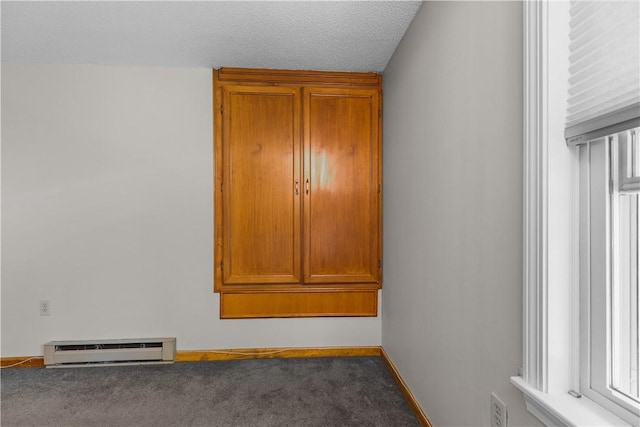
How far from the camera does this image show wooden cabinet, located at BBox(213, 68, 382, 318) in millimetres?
2930

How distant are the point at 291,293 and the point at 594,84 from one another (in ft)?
8.20

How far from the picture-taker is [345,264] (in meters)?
3.01

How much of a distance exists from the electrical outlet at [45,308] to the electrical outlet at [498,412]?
319 cm

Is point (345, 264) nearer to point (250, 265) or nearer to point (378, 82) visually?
point (250, 265)

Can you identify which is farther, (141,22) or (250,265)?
(250,265)

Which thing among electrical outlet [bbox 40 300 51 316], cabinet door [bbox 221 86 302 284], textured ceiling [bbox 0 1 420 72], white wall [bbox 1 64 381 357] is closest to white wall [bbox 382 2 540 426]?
textured ceiling [bbox 0 1 420 72]

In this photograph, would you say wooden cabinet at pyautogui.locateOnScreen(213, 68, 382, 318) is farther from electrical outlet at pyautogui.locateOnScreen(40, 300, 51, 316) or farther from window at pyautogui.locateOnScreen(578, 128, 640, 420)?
window at pyautogui.locateOnScreen(578, 128, 640, 420)

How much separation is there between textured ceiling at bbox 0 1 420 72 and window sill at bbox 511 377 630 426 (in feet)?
6.57

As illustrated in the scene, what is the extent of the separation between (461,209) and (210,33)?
1965 millimetres

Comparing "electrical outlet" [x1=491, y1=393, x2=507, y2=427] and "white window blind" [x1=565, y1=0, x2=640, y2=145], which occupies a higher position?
"white window blind" [x1=565, y1=0, x2=640, y2=145]

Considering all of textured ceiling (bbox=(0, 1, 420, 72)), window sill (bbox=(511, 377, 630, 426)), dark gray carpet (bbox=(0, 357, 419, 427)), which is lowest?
dark gray carpet (bbox=(0, 357, 419, 427))

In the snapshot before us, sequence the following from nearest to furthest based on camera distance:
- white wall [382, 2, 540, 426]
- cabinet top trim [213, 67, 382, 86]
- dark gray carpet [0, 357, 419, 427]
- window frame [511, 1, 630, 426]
Answer: window frame [511, 1, 630, 426] < white wall [382, 2, 540, 426] < dark gray carpet [0, 357, 419, 427] < cabinet top trim [213, 67, 382, 86]

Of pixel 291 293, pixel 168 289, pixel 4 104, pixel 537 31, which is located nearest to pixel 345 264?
pixel 291 293

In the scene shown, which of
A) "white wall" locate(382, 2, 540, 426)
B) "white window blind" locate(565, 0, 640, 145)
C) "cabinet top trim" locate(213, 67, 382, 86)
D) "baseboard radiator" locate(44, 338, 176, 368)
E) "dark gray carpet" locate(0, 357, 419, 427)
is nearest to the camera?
"white window blind" locate(565, 0, 640, 145)
